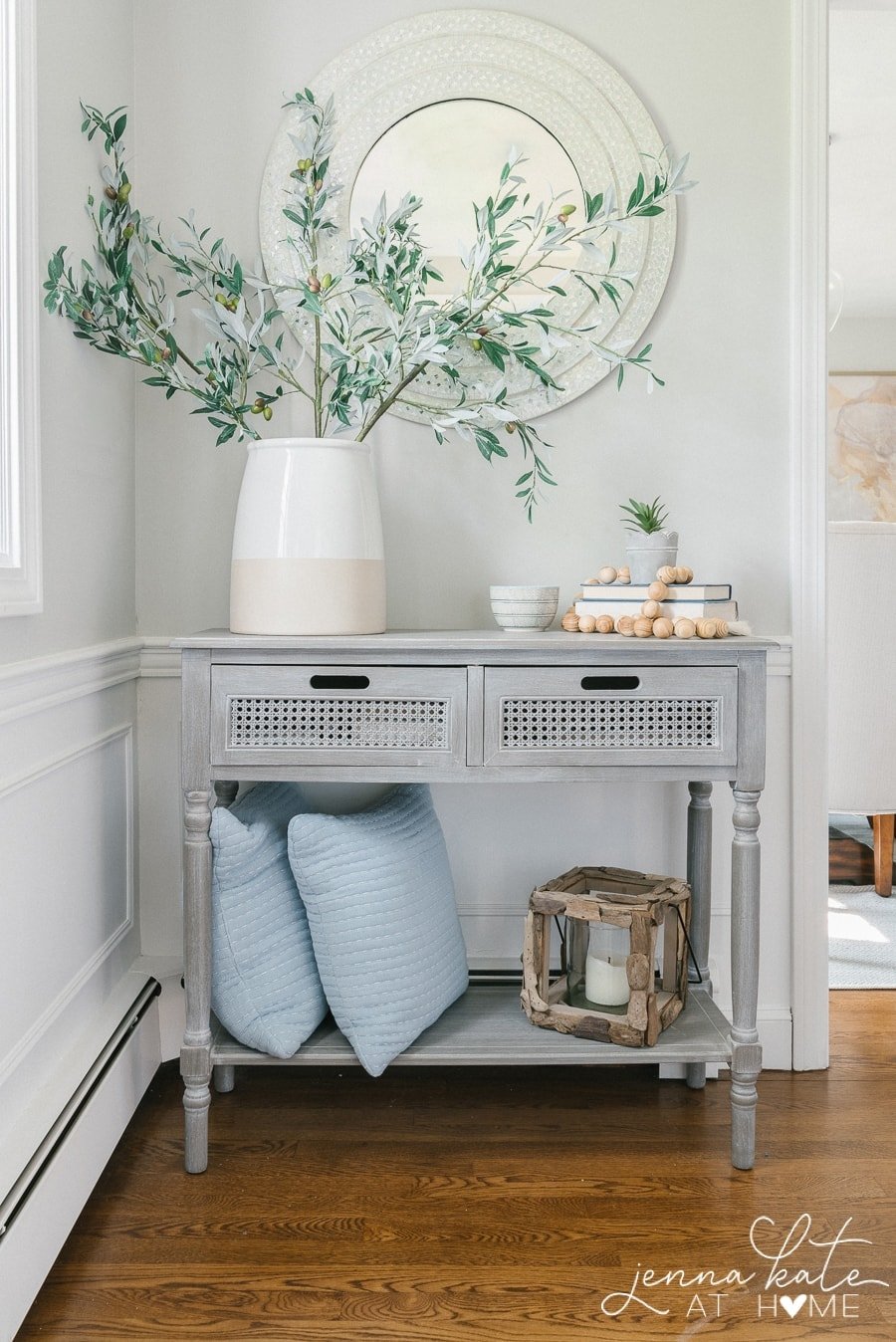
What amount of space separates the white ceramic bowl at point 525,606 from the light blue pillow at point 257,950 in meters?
0.57

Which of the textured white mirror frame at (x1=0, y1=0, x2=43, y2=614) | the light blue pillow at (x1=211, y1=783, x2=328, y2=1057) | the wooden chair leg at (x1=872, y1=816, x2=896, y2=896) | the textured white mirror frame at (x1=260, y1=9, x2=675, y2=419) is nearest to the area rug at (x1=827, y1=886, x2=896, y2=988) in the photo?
the wooden chair leg at (x1=872, y1=816, x2=896, y2=896)

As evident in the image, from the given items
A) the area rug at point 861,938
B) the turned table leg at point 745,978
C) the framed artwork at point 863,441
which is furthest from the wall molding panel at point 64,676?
the framed artwork at point 863,441

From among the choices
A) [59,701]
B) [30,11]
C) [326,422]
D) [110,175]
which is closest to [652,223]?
[326,422]

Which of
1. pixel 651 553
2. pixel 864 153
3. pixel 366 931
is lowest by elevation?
pixel 366 931

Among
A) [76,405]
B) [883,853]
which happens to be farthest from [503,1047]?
[883,853]

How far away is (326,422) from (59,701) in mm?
719

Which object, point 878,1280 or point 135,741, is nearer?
point 878,1280

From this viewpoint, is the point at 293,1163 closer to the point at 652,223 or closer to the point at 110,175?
the point at 110,175

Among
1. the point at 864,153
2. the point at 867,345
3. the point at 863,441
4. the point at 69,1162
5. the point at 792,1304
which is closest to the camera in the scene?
the point at 792,1304

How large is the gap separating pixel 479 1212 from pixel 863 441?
5.19 metres

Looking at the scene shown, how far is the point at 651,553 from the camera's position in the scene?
1847 mm

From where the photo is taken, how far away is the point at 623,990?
1812 millimetres

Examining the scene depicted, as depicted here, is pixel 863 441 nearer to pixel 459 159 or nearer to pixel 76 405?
pixel 459 159

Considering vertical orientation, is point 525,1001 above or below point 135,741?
below
